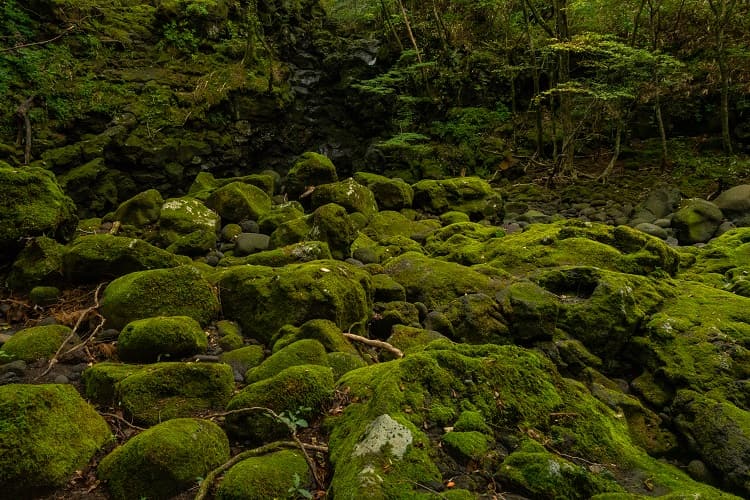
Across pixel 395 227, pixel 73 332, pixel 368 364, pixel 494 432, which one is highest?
pixel 494 432

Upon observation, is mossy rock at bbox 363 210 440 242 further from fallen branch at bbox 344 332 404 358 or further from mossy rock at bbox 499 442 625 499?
mossy rock at bbox 499 442 625 499

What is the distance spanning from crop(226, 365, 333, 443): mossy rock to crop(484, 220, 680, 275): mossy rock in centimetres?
424

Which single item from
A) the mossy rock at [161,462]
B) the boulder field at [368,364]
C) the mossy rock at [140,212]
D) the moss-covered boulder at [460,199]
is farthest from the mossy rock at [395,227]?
the mossy rock at [161,462]

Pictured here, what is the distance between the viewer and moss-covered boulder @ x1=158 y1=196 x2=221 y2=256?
25.1 ft

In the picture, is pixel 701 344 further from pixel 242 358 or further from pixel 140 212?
pixel 140 212

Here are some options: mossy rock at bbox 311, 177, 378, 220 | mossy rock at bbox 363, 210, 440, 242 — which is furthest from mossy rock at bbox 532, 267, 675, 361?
mossy rock at bbox 311, 177, 378, 220

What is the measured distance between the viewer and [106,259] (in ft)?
18.6

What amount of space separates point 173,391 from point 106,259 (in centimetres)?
295

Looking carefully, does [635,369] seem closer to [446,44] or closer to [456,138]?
[456,138]

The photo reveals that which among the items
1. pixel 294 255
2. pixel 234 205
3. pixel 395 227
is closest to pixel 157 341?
pixel 294 255

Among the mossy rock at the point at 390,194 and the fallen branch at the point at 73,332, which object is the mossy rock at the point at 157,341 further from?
the mossy rock at the point at 390,194

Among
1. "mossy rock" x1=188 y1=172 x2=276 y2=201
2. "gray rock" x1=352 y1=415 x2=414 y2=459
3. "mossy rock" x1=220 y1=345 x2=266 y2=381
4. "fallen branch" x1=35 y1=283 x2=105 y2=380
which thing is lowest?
"mossy rock" x1=188 y1=172 x2=276 y2=201

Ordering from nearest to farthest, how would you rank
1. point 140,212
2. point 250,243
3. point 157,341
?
point 157,341, point 250,243, point 140,212

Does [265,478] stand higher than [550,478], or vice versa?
[550,478]
